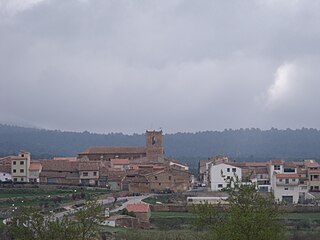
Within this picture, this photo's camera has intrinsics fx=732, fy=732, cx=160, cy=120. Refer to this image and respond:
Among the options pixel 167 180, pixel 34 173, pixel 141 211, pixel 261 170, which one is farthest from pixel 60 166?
pixel 141 211

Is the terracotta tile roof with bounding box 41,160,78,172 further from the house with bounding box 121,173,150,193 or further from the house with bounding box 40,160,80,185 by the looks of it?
the house with bounding box 121,173,150,193

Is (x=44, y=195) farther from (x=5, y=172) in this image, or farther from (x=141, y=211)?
(x=5, y=172)

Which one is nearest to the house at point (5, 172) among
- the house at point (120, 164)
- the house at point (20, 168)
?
the house at point (20, 168)

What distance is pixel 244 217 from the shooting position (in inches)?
838

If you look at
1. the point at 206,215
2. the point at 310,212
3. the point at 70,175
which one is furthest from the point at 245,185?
the point at 70,175

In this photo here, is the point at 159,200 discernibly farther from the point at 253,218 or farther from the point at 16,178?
the point at 253,218

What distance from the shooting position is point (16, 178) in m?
65.8

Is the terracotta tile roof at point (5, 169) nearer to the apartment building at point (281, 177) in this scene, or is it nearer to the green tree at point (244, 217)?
the apartment building at point (281, 177)

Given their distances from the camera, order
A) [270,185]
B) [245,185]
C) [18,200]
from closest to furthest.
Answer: [245,185] < [18,200] < [270,185]

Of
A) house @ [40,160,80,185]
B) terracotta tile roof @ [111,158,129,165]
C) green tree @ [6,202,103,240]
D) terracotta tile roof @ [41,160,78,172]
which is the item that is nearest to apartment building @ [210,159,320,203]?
terracotta tile roof @ [111,158,129,165]

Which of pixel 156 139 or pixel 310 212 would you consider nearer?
pixel 310 212

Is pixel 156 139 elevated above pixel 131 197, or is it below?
above

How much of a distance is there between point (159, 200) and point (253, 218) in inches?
1335

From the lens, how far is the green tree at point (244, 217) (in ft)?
69.2
